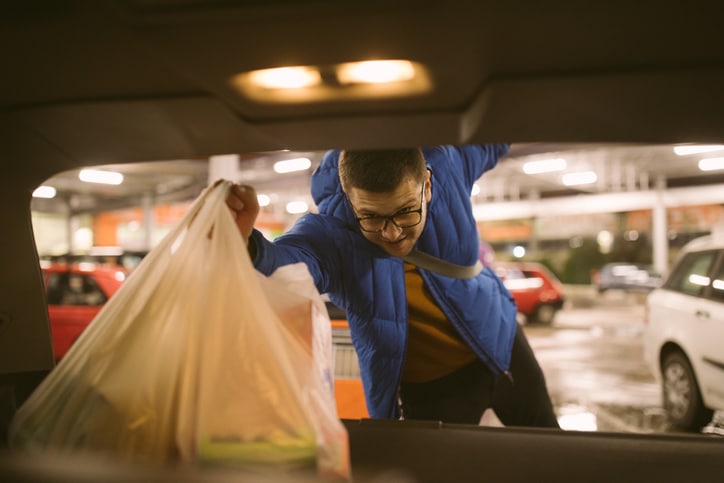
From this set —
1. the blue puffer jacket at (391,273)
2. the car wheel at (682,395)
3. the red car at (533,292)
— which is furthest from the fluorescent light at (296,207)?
the blue puffer jacket at (391,273)

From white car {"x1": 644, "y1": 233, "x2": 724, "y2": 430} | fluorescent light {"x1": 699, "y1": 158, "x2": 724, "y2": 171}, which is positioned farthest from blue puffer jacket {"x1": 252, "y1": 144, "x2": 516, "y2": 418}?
fluorescent light {"x1": 699, "y1": 158, "x2": 724, "y2": 171}

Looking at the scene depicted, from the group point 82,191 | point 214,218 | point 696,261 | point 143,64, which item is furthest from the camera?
point 82,191

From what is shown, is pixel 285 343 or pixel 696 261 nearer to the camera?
pixel 285 343

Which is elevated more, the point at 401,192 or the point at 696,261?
the point at 401,192

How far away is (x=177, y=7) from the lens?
862mm

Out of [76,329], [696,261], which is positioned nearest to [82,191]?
[76,329]

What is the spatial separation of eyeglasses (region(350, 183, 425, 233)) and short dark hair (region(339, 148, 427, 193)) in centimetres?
11

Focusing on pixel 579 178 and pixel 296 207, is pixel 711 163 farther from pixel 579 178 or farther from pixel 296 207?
pixel 296 207

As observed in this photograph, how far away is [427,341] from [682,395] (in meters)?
3.87

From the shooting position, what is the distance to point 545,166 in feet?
54.5

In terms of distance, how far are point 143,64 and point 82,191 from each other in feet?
70.4

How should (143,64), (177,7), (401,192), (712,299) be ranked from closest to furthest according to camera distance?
(177,7) < (143,64) < (401,192) < (712,299)

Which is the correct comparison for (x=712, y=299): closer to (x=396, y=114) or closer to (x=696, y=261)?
(x=696, y=261)

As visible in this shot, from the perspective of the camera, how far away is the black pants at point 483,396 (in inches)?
93.7
